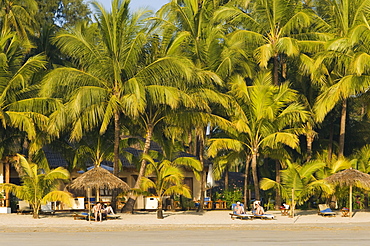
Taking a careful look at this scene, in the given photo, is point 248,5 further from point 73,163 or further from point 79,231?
point 79,231

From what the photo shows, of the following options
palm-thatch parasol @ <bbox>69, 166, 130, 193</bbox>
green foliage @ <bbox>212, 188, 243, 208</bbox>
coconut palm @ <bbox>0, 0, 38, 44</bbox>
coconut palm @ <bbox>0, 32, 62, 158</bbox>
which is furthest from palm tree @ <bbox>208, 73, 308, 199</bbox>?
coconut palm @ <bbox>0, 0, 38, 44</bbox>

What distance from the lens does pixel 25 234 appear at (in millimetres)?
19484

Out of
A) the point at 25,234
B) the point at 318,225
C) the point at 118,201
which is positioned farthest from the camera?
the point at 118,201

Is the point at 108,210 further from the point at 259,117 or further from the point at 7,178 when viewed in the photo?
the point at 259,117

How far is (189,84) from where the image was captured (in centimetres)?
2664

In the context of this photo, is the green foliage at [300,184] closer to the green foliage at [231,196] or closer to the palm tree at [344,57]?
the palm tree at [344,57]

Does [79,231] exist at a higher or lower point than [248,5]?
lower

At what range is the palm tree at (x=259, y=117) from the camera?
2728 centimetres

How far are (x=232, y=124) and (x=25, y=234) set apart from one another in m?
11.0

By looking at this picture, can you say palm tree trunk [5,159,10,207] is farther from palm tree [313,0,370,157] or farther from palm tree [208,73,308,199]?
palm tree [313,0,370,157]

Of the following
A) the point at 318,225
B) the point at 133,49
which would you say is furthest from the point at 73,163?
the point at 318,225

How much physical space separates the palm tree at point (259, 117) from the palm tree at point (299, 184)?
156 cm

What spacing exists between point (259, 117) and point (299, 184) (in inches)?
137

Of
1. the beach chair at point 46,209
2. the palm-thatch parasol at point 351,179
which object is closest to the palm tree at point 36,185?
the beach chair at point 46,209
